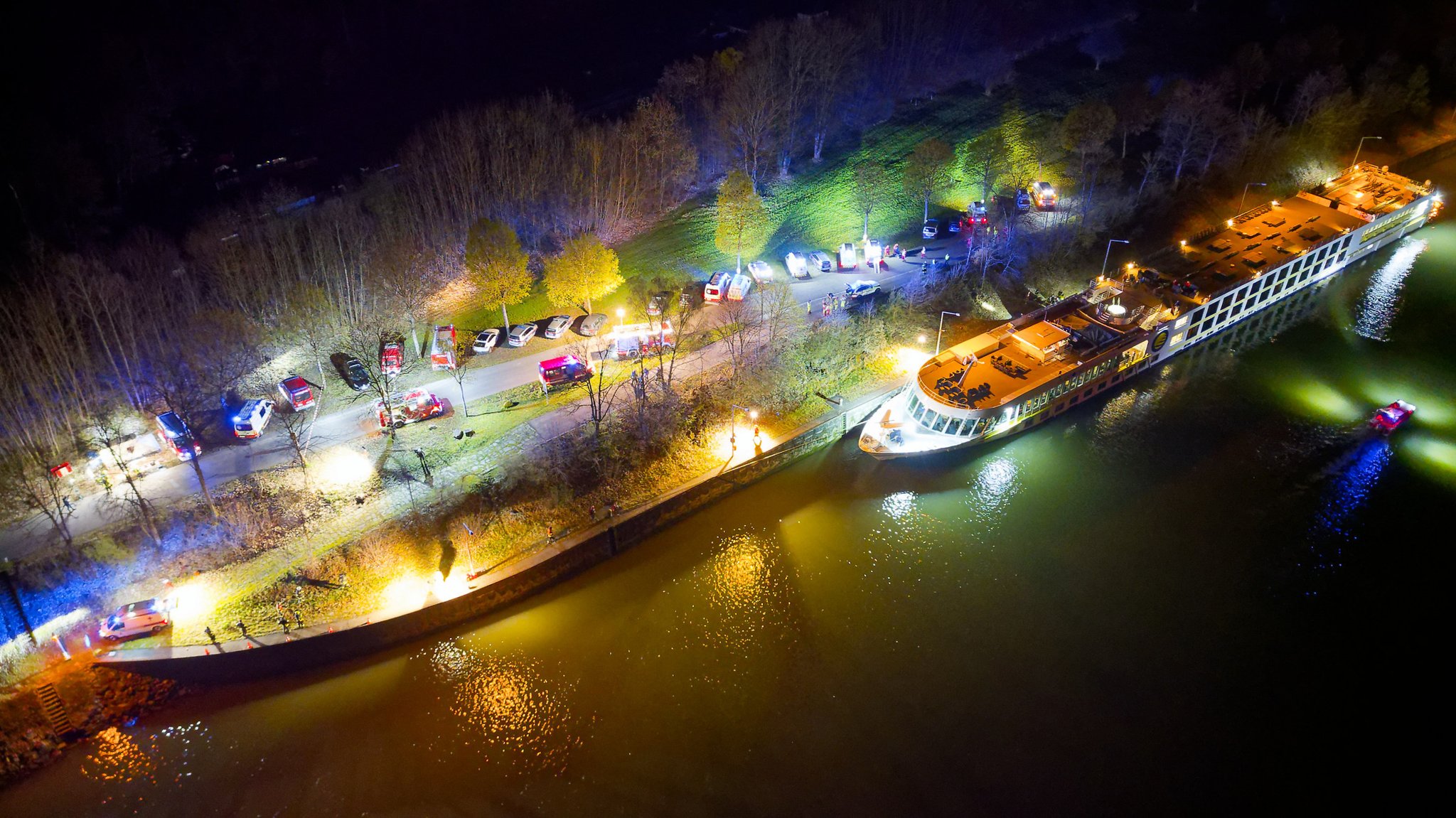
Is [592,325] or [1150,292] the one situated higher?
[1150,292]

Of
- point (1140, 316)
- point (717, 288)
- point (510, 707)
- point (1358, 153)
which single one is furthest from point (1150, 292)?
point (510, 707)

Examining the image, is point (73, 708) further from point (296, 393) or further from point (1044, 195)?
point (1044, 195)

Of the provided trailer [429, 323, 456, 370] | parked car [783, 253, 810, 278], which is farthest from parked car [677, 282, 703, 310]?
trailer [429, 323, 456, 370]

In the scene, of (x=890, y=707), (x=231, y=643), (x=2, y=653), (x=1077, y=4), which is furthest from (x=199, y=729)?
(x=1077, y=4)

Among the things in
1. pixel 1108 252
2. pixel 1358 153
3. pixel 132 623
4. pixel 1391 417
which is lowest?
pixel 1391 417

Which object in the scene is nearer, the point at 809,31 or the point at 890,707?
the point at 890,707

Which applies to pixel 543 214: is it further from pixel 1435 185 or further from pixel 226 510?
pixel 1435 185
